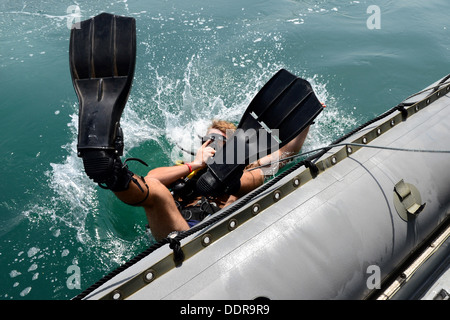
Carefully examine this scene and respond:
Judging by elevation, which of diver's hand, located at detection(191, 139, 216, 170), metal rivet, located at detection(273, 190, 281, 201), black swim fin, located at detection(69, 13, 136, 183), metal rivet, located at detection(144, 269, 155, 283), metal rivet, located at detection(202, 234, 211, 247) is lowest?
diver's hand, located at detection(191, 139, 216, 170)

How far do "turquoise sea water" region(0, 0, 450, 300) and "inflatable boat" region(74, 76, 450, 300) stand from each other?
1397mm

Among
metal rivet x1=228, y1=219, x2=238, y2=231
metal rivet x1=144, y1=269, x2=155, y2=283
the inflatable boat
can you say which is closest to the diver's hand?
the inflatable boat

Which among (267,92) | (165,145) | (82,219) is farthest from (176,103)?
(267,92)

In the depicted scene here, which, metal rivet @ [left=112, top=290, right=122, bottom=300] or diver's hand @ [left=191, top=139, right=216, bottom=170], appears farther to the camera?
diver's hand @ [left=191, top=139, right=216, bottom=170]

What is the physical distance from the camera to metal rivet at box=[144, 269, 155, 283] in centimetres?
117

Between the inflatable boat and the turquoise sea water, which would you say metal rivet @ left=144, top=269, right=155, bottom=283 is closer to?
the inflatable boat

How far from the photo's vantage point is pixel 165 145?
3.52 m

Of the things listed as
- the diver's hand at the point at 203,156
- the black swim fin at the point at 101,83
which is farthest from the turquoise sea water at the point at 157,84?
the black swim fin at the point at 101,83

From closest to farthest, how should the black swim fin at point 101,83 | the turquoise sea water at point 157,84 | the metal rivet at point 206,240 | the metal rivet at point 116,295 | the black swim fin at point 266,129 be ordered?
the metal rivet at point 116,295 < the metal rivet at point 206,240 < the black swim fin at point 101,83 < the black swim fin at point 266,129 < the turquoise sea water at point 157,84

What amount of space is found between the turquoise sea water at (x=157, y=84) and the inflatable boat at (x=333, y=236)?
140 cm

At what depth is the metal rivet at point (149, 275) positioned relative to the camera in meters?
1.17

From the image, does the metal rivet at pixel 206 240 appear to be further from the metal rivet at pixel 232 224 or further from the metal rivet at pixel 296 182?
the metal rivet at pixel 296 182

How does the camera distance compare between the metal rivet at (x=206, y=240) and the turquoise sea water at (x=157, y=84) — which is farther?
the turquoise sea water at (x=157, y=84)

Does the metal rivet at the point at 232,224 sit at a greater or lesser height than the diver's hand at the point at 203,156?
greater
